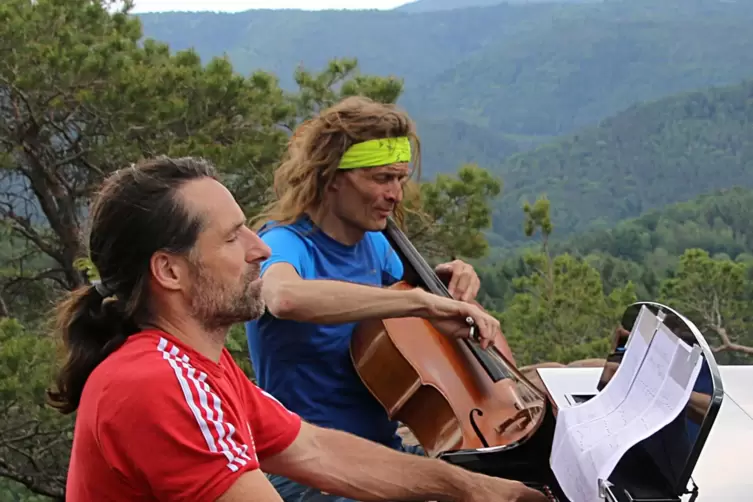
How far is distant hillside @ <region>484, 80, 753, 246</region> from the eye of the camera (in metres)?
52.1

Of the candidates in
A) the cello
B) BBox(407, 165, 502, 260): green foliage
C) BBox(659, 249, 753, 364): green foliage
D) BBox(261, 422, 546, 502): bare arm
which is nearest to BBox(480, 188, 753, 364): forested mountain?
BBox(659, 249, 753, 364): green foliage

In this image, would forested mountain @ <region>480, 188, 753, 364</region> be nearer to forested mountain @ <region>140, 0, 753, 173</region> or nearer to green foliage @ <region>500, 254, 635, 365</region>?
green foliage @ <region>500, 254, 635, 365</region>

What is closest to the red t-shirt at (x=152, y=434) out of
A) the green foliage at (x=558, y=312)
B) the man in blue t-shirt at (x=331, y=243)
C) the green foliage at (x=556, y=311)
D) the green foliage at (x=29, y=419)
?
the man in blue t-shirt at (x=331, y=243)

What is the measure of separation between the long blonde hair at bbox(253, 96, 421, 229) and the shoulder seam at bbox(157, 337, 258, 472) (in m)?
1.14

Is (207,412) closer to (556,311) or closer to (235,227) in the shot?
(235,227)

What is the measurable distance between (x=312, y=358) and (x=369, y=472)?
0.59 m

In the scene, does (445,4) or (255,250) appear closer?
(255,250)

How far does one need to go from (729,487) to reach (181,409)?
35.8 inches

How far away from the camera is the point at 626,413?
162 cm

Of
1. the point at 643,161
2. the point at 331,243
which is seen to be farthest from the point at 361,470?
the point at 643,161

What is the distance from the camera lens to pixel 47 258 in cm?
1000

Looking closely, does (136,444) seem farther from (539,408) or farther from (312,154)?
(312,154)

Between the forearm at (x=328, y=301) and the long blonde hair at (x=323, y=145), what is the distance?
13.7 inches

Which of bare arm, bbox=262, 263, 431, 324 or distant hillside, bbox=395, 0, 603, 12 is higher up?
distant hillside, bbox=395, 0, 603, 12
